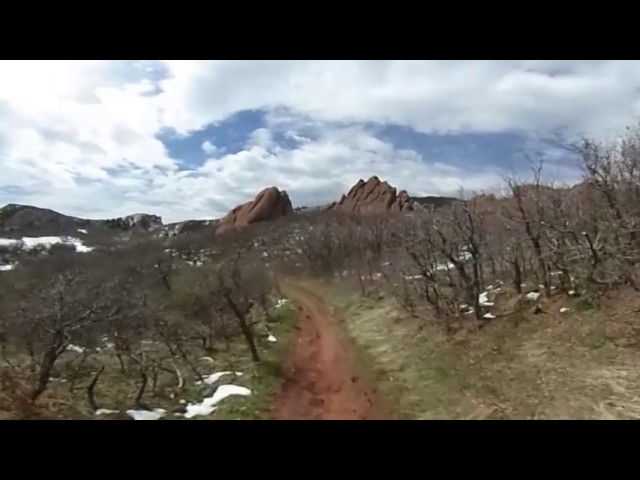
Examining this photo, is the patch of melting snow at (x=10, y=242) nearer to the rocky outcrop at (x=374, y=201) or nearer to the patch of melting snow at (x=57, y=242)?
the patch of melting snow at (x=57, y=242)

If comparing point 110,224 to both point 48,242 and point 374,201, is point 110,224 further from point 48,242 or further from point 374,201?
point 374,201

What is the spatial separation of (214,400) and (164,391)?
2.04 ft

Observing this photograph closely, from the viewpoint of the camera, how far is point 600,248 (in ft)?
23.6

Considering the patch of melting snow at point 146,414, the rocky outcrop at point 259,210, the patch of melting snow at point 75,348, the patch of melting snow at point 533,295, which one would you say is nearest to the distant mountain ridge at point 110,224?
the rocky outcrop at point 259,210

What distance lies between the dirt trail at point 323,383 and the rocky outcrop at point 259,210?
2.17m

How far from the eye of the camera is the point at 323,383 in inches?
211

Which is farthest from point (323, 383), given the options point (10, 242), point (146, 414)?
point (10, 242)

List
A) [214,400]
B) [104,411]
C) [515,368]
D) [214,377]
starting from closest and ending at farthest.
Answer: [104,411]
[214,400]
[515,368]
[214,377]

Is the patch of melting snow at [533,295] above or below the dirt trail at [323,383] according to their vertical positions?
above

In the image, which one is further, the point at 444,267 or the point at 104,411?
the point at 444,267

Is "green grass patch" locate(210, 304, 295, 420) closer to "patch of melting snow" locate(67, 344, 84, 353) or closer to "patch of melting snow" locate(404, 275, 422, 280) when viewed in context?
"patch of melting snow" locate(67, 344, 84, 353)

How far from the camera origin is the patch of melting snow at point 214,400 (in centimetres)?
436
